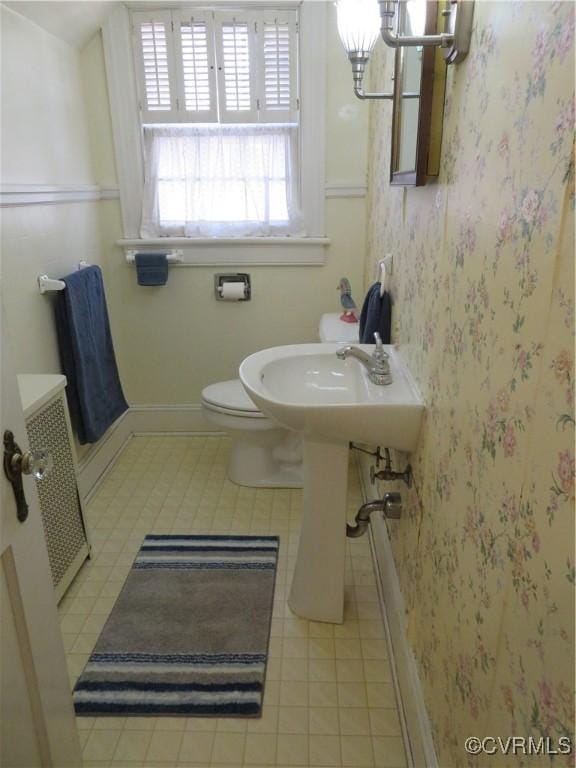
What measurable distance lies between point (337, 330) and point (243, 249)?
0.67m

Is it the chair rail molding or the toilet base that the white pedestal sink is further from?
the chair rail molding

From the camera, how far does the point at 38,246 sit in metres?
2.05

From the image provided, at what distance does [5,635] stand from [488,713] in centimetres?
77

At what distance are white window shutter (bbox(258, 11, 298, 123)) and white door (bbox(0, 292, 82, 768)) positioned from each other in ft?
6.32

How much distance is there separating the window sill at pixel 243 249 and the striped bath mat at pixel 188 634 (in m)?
1.30

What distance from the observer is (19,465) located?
90 cm

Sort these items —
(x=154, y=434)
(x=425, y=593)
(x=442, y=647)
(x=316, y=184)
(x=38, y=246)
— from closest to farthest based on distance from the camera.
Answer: (x=442, y=647)
(x=425, y=593)
(x=38, y=246)
(x=316, y=184)
(x=154, y=434)

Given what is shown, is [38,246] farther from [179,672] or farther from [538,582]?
[538,582]

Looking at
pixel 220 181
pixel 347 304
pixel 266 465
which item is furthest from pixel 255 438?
pixel 220 181

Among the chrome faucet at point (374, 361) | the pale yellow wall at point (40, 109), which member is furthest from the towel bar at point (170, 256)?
the chrome faucet at point (374, 361)

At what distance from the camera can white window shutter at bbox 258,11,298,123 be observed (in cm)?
236

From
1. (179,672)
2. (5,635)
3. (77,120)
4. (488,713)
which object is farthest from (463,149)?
(77,120)

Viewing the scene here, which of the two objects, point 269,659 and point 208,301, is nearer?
point 269,659

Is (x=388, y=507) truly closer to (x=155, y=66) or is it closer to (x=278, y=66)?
(x=278, y=66)
